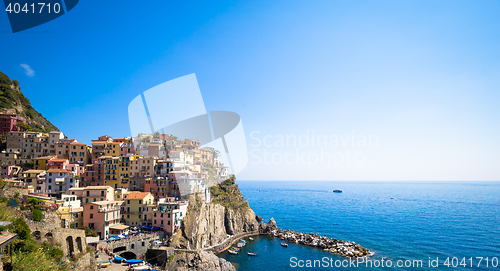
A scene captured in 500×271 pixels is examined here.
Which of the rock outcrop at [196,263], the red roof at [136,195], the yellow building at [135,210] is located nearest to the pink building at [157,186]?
the red roof at [136,195]

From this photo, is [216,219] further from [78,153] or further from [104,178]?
[78,153]

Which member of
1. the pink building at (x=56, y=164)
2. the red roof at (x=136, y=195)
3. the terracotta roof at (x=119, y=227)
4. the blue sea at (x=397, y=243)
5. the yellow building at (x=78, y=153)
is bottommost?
the blue sea at (x=397, y=243)

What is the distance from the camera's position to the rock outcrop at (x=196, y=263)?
1216 inches

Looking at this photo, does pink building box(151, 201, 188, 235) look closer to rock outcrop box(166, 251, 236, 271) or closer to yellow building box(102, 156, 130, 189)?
rock outcrop box(166, 251, 236, 271)

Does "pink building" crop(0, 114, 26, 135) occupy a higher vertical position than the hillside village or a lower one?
higher

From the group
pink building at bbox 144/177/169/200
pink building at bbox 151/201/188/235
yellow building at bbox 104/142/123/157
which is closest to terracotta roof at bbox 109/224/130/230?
pink building at bbox 151/201/188/235

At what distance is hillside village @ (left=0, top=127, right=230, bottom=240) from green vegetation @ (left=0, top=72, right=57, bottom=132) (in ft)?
25.2

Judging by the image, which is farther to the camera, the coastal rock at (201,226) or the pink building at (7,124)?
the pink building at (7,124)

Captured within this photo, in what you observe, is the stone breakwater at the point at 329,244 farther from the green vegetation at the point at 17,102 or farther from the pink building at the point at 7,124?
the green vegetation at the point at 17,102

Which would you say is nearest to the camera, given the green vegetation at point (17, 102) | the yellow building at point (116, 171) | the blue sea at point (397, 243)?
the blue sea at point (397, 243)

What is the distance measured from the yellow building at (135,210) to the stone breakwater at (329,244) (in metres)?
25.5

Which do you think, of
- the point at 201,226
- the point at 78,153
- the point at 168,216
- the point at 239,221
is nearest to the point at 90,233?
the point at 168,216

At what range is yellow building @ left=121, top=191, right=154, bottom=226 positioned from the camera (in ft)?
125

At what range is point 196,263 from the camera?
31.5m
